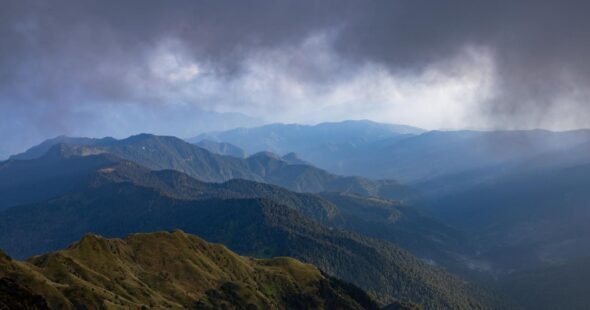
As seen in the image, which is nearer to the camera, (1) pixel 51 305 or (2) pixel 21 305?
(2) pixel 21 305

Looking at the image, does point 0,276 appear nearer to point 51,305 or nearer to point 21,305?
point 51,305

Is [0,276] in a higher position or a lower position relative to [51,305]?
higher

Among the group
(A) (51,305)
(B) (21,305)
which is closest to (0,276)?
(A) (51,305)

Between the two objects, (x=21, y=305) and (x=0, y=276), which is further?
(x=0, y=276)
